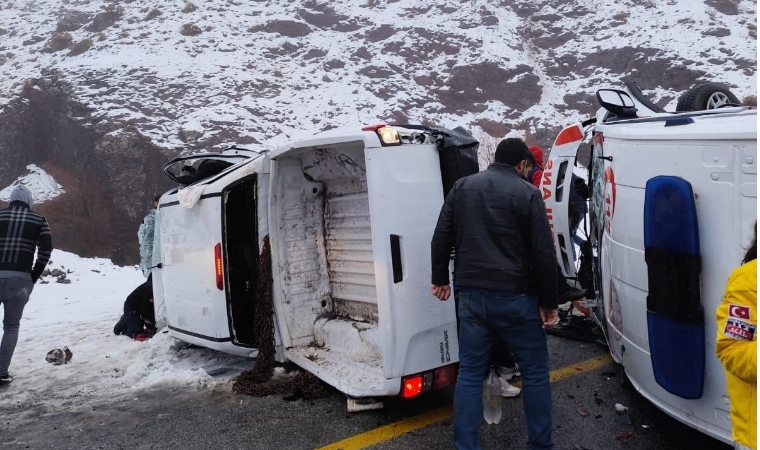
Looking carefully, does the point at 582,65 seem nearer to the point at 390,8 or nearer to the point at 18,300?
the point at 390,8

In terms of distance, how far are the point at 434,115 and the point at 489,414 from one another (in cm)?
2649

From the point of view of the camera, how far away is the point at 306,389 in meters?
4.26

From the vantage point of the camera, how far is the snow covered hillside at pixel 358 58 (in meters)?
25.0

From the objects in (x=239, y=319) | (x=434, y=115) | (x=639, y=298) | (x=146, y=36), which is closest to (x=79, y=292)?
(x=239, y=319)

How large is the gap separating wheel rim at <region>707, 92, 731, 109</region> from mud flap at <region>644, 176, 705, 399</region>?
302cm

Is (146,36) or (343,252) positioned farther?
(146,36)

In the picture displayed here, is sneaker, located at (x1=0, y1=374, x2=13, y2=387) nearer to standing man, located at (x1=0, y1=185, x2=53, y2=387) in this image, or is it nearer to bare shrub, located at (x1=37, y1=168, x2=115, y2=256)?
standing man, located at (x1=0, y1=185, x2=53, y2=387)

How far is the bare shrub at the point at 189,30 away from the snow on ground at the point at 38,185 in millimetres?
13254

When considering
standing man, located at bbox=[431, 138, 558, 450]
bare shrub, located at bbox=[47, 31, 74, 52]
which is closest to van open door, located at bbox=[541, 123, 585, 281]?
standing man, located at bbox=[431, 138, 558, 450]

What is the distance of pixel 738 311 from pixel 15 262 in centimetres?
564

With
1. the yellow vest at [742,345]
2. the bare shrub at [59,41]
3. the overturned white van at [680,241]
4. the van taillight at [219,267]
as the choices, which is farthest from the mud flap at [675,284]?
the bare shrub at [59,41]

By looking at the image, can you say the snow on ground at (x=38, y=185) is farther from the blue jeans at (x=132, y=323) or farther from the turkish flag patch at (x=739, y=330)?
the turkish flag patch at (x=739, y=330)

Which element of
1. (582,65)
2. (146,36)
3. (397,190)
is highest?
(146,36)

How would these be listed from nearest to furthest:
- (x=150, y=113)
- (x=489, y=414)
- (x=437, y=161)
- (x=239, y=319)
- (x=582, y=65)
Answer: (x=489, y=414) → (x=437, y=161) → (x=239, y=319) → (x=150, y=113) → (x=582, y=65)
